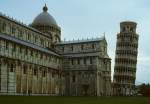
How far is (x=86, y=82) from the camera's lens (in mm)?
79312

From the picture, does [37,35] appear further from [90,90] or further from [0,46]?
[0,46]

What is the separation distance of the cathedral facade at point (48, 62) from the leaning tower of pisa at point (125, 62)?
2772cm

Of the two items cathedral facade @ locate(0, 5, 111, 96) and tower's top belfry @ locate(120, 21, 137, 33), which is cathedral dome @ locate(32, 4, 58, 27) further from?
tower's top belfry @ locate(120, 21, 137, 33)

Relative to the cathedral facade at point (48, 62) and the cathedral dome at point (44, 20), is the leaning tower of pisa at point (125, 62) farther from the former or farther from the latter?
the cathedral dome at point (44, 20)

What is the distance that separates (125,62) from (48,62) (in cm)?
4345

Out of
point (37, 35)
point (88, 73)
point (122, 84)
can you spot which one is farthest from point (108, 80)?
point (122, 84)

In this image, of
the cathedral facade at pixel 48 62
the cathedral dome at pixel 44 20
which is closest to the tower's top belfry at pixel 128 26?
the cathedral facade at pixel 48 62

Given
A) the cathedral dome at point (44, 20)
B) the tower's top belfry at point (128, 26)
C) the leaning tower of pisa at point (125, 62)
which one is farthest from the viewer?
the tower's top belfry at point (128, 26)

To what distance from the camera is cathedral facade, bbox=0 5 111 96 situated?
6172cm

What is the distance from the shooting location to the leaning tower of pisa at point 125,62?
112312mm

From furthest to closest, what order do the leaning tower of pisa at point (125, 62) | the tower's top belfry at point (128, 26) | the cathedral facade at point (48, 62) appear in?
1. the tower's top belfry at point (128, 26)
2. the leaning tower of pisa at point (125, 62)
3. the cathedral facade at point (48, 62)

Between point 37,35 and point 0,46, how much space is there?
23547mm

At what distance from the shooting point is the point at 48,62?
2997 inches

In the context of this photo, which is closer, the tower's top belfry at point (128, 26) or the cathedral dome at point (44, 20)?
the cathedral dome at point (44, 20)
